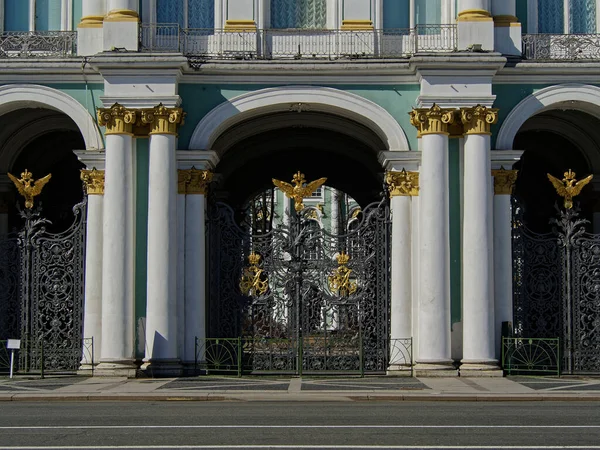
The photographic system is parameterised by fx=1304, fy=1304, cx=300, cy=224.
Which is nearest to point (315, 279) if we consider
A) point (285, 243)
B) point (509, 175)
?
point (285, 243)

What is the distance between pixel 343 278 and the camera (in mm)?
29219

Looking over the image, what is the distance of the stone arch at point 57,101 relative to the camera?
1121 inches

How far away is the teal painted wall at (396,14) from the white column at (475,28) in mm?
1472

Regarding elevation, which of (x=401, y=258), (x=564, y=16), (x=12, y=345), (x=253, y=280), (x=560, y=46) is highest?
(x=564, y=16)

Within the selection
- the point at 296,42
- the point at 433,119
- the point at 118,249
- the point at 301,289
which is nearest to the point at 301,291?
the point at 301,289

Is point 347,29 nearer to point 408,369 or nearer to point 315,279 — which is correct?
point 315,279

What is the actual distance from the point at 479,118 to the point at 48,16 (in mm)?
9874

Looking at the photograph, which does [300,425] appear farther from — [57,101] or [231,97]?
[57,101]

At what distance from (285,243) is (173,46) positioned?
5025mm

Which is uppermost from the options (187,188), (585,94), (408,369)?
(585,94)

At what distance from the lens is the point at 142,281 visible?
91.0 ft

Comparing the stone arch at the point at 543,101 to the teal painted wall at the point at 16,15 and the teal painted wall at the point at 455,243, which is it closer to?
the teal painted wall at the point at 455,243

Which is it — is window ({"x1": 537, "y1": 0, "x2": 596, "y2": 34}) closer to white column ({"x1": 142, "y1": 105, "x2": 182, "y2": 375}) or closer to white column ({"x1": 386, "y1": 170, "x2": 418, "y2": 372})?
white column ({"x1": 386, "y1": 170, "x2": 418, "y2": 372})

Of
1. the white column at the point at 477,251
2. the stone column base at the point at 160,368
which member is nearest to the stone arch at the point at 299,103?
the white column at the point at 477,251
